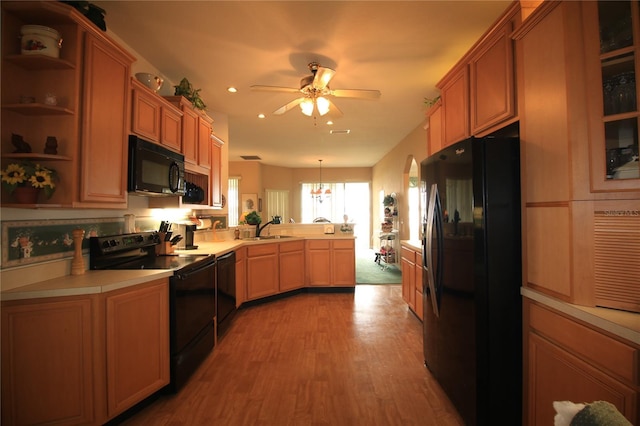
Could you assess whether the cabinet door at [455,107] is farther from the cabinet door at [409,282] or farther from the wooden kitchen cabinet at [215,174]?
the wooden kitchen cabinet at [215,174]

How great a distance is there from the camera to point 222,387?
2010 mm

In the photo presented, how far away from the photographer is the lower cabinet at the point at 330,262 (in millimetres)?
4332

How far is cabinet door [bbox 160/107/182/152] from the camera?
2.34 meters

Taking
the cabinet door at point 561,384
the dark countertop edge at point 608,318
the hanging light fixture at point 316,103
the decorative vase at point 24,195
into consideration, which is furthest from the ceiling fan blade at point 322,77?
the cabinet door at point 561,384

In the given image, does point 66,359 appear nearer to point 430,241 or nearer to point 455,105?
point 430,241

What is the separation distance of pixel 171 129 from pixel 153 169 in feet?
1.80

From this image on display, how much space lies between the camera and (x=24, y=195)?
145cm

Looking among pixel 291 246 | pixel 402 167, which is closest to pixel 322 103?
pixel 291 246

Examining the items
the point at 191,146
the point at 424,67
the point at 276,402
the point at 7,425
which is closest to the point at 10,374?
the point at 7,425

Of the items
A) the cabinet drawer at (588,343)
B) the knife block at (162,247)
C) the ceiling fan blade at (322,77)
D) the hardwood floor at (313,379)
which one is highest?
the ceiling fan blade at (322,77)

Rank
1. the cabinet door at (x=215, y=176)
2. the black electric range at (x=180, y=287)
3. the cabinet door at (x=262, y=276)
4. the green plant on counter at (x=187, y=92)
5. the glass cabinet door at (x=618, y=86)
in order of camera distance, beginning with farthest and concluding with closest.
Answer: the cabinet door at (x=262, y=276) → the cabinet door at (x=215, y=176) → the green plant on counter at (x=187, y=92) → the black electric range at (x=180, y=287) → the glass cabinet door at (x=618, y=86)

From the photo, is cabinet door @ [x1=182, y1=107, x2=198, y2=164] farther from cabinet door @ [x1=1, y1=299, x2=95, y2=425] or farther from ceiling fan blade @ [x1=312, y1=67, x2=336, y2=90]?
cabinet door @ [x1=1, y1=299, x2=95, y2=425]

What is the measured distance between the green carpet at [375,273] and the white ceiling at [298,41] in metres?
3.07

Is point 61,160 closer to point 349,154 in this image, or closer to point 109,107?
point 109,107
